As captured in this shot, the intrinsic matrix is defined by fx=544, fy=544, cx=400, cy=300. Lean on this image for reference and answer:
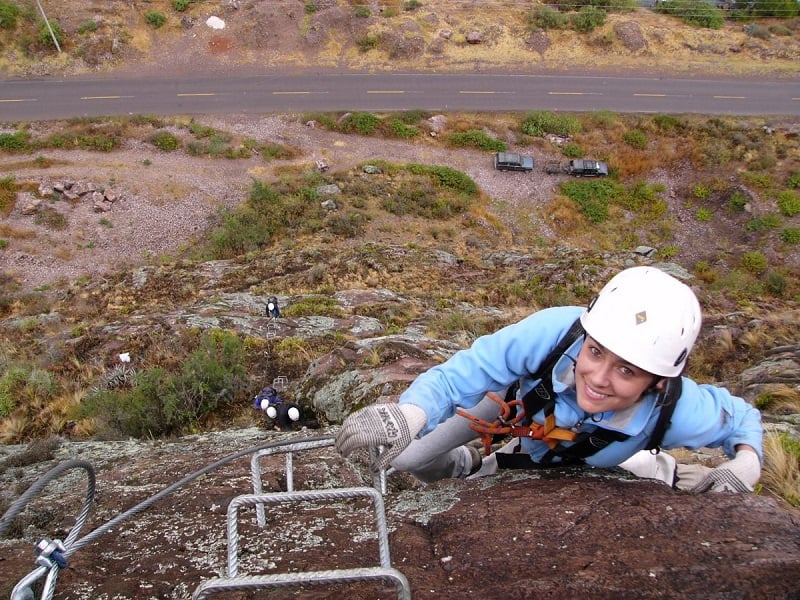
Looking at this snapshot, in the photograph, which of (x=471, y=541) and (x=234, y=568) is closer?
(x=234, y=568)

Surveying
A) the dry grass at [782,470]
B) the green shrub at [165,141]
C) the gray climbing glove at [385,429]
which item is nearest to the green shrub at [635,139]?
the green shrub at [165,141]

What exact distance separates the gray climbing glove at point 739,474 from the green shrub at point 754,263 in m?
18.6

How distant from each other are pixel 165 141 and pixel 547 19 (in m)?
22.0

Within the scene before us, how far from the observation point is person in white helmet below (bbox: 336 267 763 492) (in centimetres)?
296

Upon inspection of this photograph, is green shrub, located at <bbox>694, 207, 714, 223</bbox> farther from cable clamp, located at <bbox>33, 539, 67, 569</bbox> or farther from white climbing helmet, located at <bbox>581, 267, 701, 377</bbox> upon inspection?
cable clamp, located at <bbox>33, 539, 67, 569</bbox>

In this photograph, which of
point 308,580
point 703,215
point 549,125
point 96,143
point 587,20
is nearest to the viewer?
point 308,580

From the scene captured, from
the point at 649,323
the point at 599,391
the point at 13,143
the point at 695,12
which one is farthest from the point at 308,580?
the point at 695,12

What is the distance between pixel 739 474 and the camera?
3346 millimetres

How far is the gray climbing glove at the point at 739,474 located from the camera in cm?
335

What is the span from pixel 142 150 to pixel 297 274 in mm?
13677

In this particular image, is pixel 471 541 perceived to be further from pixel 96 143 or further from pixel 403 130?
pixel 96 143

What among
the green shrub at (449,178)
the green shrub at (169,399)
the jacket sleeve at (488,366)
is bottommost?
the green shrub at (169,399)

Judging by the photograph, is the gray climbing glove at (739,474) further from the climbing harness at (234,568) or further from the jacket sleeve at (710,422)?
the climbing harness at (234,568)

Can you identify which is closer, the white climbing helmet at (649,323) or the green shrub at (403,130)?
the white climbing helmet at (649,323)
